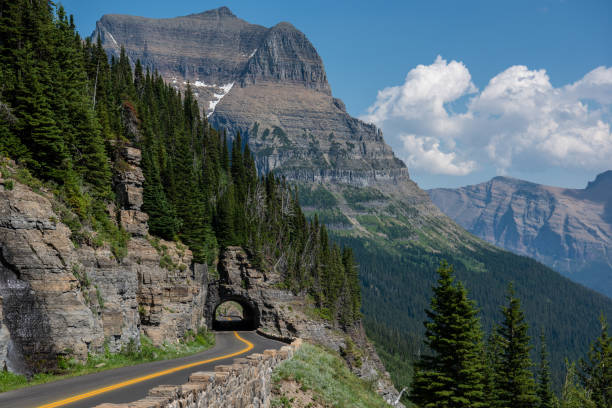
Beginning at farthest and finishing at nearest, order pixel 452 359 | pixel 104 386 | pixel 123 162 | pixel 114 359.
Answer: pixel 123 162, pixel 452 359, pixel 114 359, pixel 104 386

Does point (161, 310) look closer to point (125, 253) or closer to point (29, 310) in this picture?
point (125, 253)

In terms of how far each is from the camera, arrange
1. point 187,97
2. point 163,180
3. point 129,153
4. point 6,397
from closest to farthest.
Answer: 1. point 6,397
2. point 129,153
3. point 163,180
4. point 187,97

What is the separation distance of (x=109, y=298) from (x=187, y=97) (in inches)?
3269

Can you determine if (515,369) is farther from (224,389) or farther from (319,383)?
(224,389)

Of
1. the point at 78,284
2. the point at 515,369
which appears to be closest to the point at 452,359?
the point at 515,369

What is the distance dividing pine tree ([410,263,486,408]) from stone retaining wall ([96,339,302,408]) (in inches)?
525

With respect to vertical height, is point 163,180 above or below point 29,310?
above

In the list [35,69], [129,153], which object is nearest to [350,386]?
[129,153]

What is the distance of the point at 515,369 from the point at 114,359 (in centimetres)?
3393

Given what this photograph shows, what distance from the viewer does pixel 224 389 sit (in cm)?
1484

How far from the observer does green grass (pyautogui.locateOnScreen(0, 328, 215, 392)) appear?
18.8 meters

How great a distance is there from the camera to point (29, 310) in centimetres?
2138

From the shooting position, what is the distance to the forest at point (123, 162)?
1170 inches

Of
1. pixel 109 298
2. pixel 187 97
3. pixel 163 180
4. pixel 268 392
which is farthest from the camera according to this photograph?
pixel 187 97
